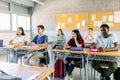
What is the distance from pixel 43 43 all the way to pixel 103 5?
434 centimetres

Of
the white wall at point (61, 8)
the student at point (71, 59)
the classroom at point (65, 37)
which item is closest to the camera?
the classroom at point (65, 37)

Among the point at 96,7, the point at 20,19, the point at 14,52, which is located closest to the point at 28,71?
the point at 14,52

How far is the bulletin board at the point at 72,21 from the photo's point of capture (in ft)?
25.0

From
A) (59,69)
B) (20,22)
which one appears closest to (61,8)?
(20,22)

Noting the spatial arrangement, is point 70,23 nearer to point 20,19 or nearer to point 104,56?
point 20,19

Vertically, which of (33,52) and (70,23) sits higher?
(70,23)

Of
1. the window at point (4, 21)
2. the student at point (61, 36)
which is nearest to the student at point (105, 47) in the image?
the student at point (61, 36)

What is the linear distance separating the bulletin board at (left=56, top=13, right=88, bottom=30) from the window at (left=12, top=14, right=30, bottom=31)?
1732mm

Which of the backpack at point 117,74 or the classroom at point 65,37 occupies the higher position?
the classroom at point 65,37

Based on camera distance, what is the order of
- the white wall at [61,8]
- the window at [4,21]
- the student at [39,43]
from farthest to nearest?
the white wall at [61,8] < the window at [4,21] < the student at [39,43]

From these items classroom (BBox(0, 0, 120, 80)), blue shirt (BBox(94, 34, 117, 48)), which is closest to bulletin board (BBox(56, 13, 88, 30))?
classroom (BBox(0, 0, 120, 80))

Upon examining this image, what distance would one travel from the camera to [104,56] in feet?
9.46

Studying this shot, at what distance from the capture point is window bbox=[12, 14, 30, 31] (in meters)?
7.66

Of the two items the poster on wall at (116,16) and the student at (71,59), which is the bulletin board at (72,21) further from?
the student at (71,59)
